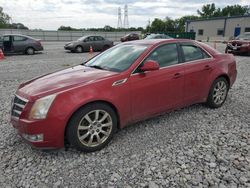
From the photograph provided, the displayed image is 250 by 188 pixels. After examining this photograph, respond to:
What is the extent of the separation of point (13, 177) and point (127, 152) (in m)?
1.52

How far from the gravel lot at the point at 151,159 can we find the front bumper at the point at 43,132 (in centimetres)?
29

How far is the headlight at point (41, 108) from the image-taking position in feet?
9.36

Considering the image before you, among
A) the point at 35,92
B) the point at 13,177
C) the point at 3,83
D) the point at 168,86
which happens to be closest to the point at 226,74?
the point at 168,86

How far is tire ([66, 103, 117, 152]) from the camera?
3.03 m

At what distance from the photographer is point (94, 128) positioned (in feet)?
10.6

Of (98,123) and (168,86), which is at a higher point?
(168,86)

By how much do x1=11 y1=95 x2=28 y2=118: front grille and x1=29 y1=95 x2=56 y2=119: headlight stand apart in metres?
0.20

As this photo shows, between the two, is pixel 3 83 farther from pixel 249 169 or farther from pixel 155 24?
pixel 155 24

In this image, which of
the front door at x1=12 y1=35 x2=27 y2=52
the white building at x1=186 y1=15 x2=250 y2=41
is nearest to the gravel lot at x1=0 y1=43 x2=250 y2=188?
the front door at x1=12 y1=35 x2=27 y2=52

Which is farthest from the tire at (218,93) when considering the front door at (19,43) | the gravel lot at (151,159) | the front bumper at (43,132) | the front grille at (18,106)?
the front door at (19,43)

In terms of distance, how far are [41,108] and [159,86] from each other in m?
1.89

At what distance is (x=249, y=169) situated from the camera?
2822 millimetres

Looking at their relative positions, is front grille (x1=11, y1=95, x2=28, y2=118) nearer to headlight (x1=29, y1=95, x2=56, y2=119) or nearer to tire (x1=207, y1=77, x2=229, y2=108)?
headlight (x1=29, y1=95, x2=56, y2=119)

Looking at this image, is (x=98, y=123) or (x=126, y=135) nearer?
(x=98, y=123)
